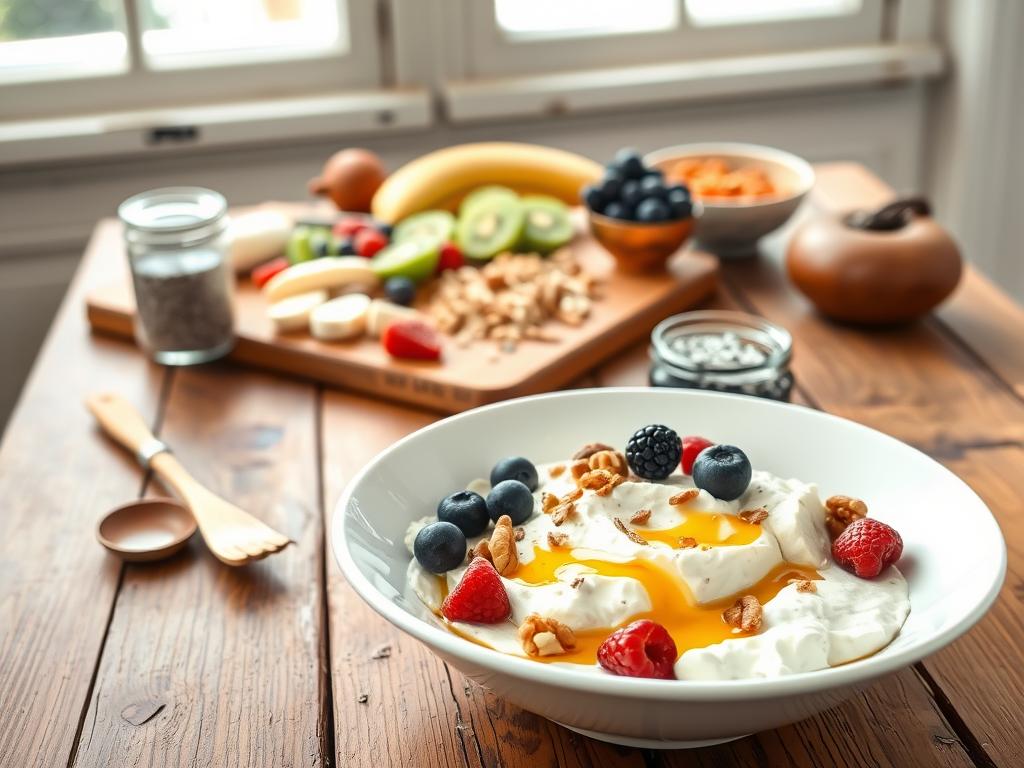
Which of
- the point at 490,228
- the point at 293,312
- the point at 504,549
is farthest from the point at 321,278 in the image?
the point at 504,549

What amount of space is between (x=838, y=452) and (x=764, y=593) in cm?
24

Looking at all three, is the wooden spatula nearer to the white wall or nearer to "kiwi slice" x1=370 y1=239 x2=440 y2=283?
"kiwi slice" x1=370 y1=239 x2=440 y2=283

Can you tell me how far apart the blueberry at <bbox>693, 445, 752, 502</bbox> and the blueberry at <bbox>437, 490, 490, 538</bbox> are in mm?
185

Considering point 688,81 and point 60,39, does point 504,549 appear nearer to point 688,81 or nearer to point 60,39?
point 688,81

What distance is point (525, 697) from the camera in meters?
0.74

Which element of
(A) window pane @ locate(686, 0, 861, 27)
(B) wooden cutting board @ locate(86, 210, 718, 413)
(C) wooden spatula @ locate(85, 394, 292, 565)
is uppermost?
(A) window pane @ locate(686, 0, 861, 27)

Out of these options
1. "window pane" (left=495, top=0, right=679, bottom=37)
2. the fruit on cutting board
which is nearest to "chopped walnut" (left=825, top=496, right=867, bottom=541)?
the fruit on cutting board

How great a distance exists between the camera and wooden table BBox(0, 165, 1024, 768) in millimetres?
833

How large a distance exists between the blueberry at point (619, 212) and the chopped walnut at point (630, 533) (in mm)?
850

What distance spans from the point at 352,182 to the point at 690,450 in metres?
1.13

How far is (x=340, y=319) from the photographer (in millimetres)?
1499

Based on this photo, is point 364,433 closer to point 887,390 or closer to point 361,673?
point 361,673

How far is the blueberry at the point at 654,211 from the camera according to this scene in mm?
1635

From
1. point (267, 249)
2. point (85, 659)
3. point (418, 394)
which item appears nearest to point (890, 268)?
point (418, 394)
